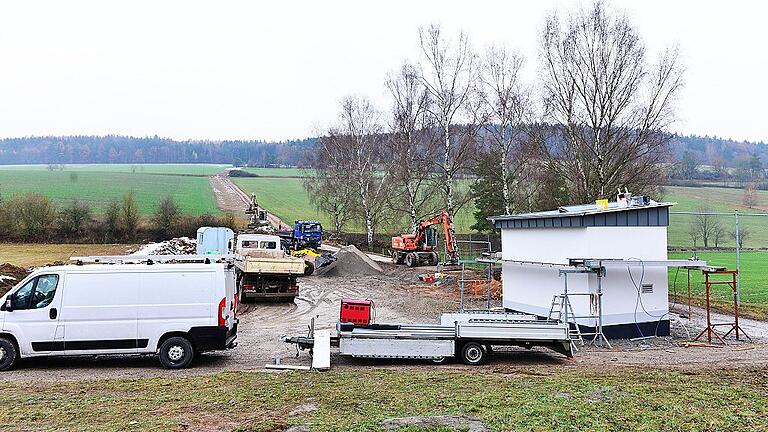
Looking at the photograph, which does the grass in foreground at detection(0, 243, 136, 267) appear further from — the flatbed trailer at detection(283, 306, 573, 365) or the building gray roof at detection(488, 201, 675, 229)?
the building gray roof at detection(488, 201, 675, 229)

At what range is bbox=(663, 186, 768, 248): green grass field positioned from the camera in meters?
45.3

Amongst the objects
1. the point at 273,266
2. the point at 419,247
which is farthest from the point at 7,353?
the point at 419,247

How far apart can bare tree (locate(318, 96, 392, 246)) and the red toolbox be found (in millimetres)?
36561

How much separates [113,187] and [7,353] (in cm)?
8210

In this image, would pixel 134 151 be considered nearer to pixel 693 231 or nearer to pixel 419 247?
pixel 419 247

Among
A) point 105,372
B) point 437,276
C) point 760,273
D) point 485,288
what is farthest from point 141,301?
point 760,273

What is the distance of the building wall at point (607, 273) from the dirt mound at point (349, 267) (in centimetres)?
1950

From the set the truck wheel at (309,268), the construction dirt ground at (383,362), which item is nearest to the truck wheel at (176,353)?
the construction dirt ground at (383,362)

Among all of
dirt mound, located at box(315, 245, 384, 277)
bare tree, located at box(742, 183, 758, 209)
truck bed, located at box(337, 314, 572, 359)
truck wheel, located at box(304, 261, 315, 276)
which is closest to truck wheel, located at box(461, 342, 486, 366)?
truck bed, located at box(337, 314, 572, 359)

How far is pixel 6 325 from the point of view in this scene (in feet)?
42.0

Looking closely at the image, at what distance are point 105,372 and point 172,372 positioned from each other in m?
1.29

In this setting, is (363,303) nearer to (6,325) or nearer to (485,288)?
(6,325)

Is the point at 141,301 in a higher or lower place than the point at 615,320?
higher

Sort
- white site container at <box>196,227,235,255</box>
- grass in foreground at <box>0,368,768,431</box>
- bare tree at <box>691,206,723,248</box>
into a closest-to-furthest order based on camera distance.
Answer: grass in foreground at <box>0,368,768,431</box> < white site container at <box>196,227,235,255</box> < bare tree at <box>691,206,723,248</box>
